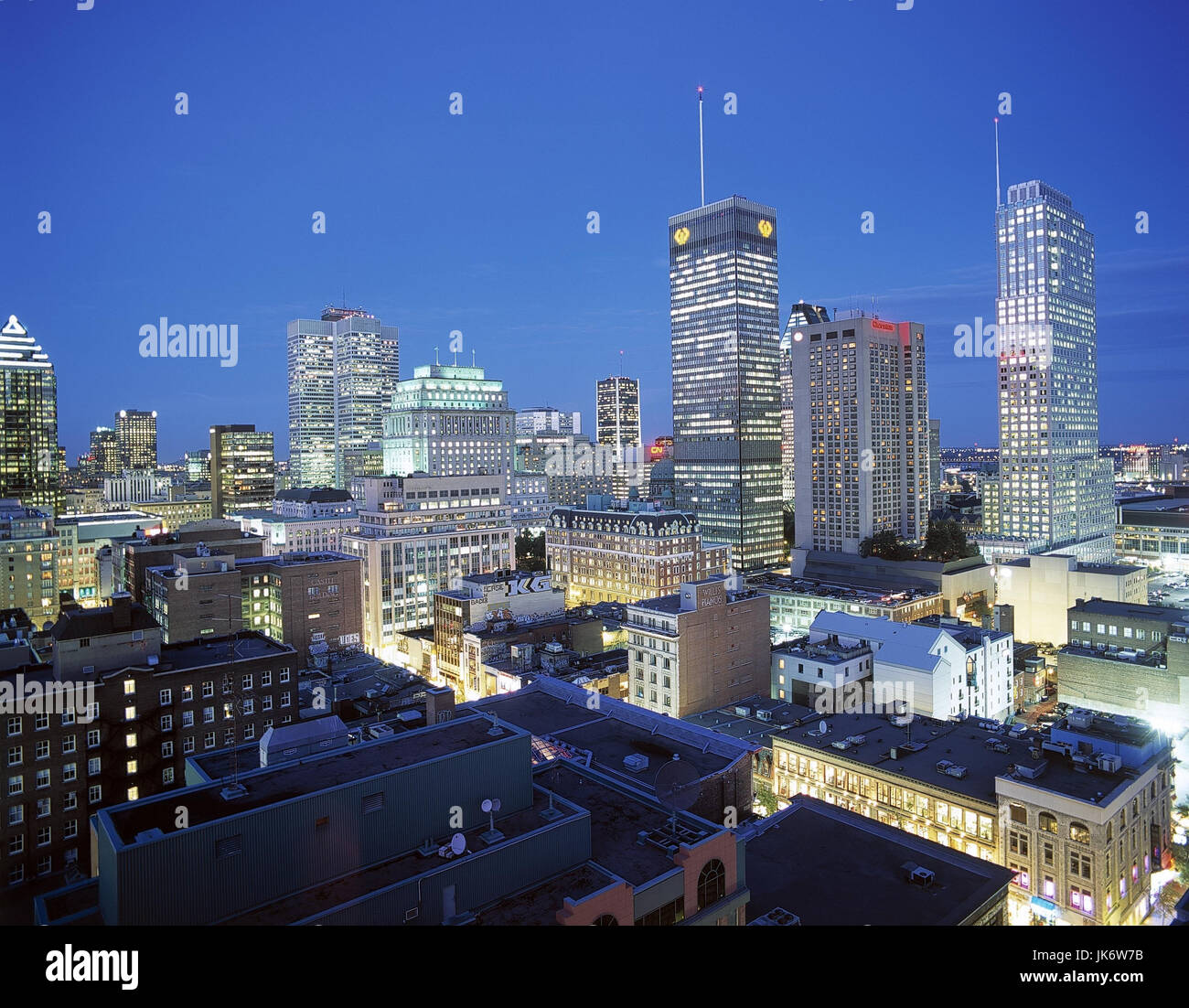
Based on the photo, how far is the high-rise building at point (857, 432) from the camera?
10994 cm

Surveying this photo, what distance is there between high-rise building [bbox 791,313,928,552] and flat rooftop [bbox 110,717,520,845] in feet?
317

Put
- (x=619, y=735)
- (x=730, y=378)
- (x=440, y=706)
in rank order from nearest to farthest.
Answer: (x=440, y=706), (x=619, y=735), (x=730, y=378)

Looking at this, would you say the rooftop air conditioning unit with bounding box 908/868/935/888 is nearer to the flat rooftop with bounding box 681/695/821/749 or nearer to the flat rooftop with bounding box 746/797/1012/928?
the flat rooftop with bounding box 746/797/1012/928

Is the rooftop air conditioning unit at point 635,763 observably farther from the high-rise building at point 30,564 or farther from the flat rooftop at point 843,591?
the high-rise building at point 30,564

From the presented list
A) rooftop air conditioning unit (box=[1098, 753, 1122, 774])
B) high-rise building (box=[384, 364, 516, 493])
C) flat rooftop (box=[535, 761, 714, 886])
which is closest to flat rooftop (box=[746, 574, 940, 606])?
rooftop air conditioning unit (box=[1098, 753, 1122, 774])

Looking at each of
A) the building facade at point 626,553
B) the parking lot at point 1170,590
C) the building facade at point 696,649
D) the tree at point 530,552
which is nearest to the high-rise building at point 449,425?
the tree at point 530,552

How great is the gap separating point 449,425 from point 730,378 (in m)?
47.5

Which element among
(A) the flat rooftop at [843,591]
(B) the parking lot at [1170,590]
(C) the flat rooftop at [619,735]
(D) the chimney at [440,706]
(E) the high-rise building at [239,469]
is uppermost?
(E) the high-rise building at [239,469]

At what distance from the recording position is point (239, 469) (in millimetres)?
167750

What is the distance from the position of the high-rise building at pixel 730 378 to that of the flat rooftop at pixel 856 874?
328 ft

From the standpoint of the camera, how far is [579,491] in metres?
180

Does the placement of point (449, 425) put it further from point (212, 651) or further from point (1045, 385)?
point (1045, 385)

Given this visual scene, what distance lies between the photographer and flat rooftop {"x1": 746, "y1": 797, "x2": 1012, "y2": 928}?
19.9 meters

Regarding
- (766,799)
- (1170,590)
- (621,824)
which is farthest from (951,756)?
(1170,590)
